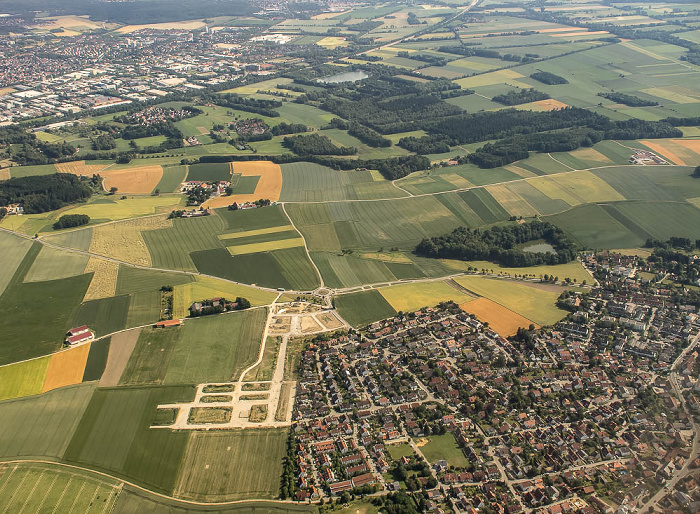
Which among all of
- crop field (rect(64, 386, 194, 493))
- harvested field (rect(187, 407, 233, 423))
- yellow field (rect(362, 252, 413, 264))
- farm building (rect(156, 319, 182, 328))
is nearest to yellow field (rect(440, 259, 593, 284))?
yellow field (rect(362, 252, 413, 264))

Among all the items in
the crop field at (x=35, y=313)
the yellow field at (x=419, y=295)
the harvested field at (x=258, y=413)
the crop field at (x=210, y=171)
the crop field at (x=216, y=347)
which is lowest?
the yellow field at (x=419, y=295)

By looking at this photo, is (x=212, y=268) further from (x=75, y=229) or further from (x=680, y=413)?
(x=680, y=413)

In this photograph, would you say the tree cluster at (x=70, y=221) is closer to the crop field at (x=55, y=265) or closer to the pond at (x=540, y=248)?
the crop field at (x=55, y=265)

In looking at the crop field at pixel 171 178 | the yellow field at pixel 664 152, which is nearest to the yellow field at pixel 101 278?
the crop field at pixel 171 178

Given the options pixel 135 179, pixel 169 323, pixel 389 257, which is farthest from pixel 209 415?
pixel 135 179

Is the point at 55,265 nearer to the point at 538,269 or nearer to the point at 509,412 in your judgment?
the point at 509,412

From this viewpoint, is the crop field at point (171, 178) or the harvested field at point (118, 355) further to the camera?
the crop field at point (171, 178)

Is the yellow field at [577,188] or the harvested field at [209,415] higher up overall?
the yellow field at [577,188]
